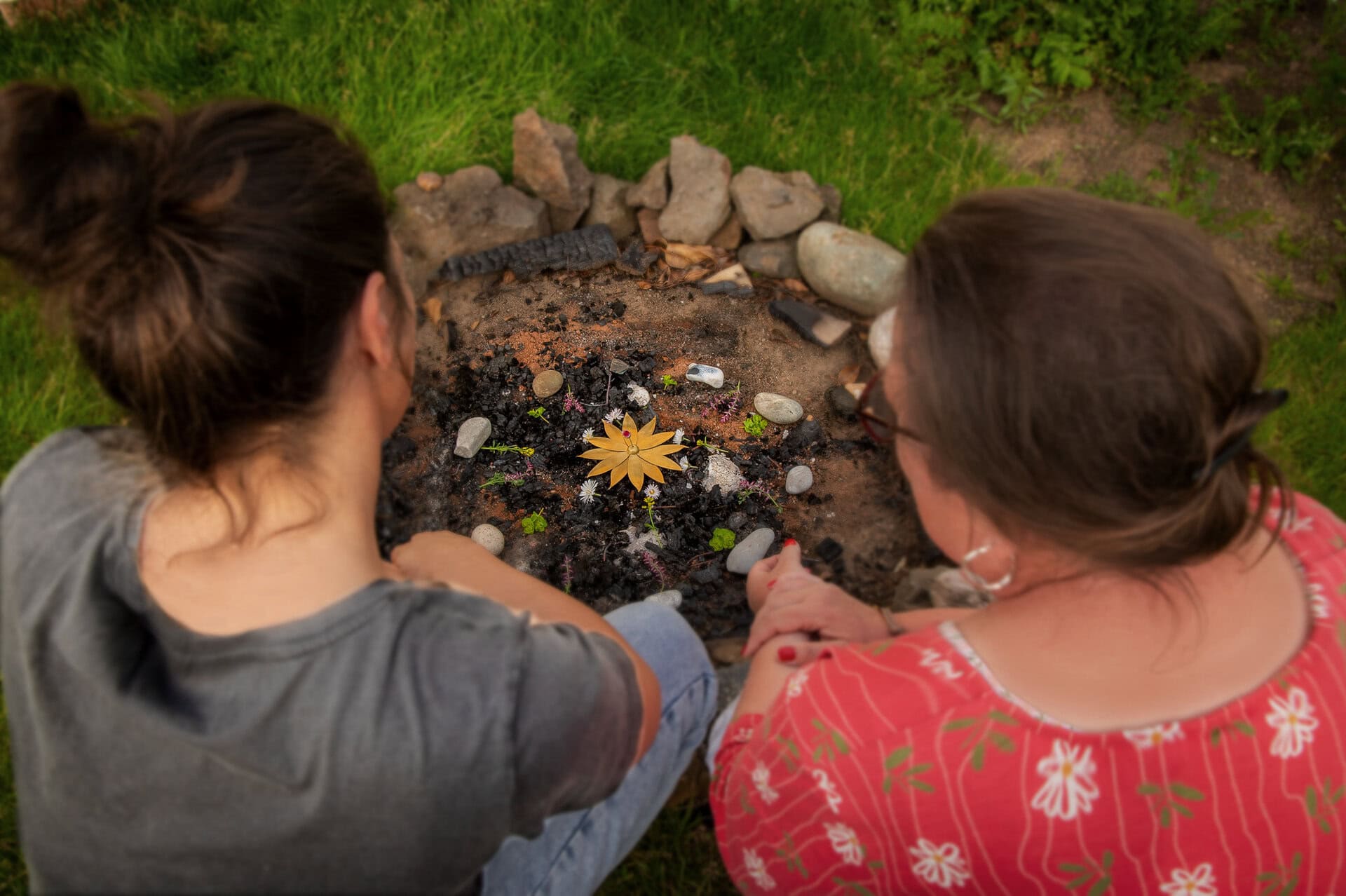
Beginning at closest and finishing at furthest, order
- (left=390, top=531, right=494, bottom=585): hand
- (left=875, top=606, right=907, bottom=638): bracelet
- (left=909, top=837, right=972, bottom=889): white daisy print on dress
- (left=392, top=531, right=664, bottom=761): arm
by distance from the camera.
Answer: (left=909, top=837, right=972, bottom=889): white daisy print on dress, (left=392, top=531, right=664, bottom=761): arm, (left=390, top=531, right=494, bottom=585): hand, (left=875, top=606, right=907, bottom=638): bracelet

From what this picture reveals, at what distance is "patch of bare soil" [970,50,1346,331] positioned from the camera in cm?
318

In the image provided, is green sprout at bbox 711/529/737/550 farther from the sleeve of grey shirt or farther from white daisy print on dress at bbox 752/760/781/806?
the sleeve of grey shirt

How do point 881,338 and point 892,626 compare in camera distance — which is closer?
point 892,626

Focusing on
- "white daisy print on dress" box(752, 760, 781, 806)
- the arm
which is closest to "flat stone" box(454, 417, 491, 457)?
the arm

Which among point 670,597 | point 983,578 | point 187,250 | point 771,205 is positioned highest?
point 187,250

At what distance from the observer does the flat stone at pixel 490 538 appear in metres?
2.50

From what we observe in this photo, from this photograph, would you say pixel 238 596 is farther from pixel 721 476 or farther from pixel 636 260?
pixel 636 260

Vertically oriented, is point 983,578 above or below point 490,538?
above

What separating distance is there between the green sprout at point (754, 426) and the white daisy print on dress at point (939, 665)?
1.37 meters

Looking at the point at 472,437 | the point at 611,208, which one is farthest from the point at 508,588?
the point at 611,208

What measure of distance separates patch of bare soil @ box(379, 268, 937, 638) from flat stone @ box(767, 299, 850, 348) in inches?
1.5

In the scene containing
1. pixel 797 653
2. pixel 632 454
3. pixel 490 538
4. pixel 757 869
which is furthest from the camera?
pixel 632 454

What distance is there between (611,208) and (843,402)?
1147 mm

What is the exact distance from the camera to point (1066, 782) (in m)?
1.30
